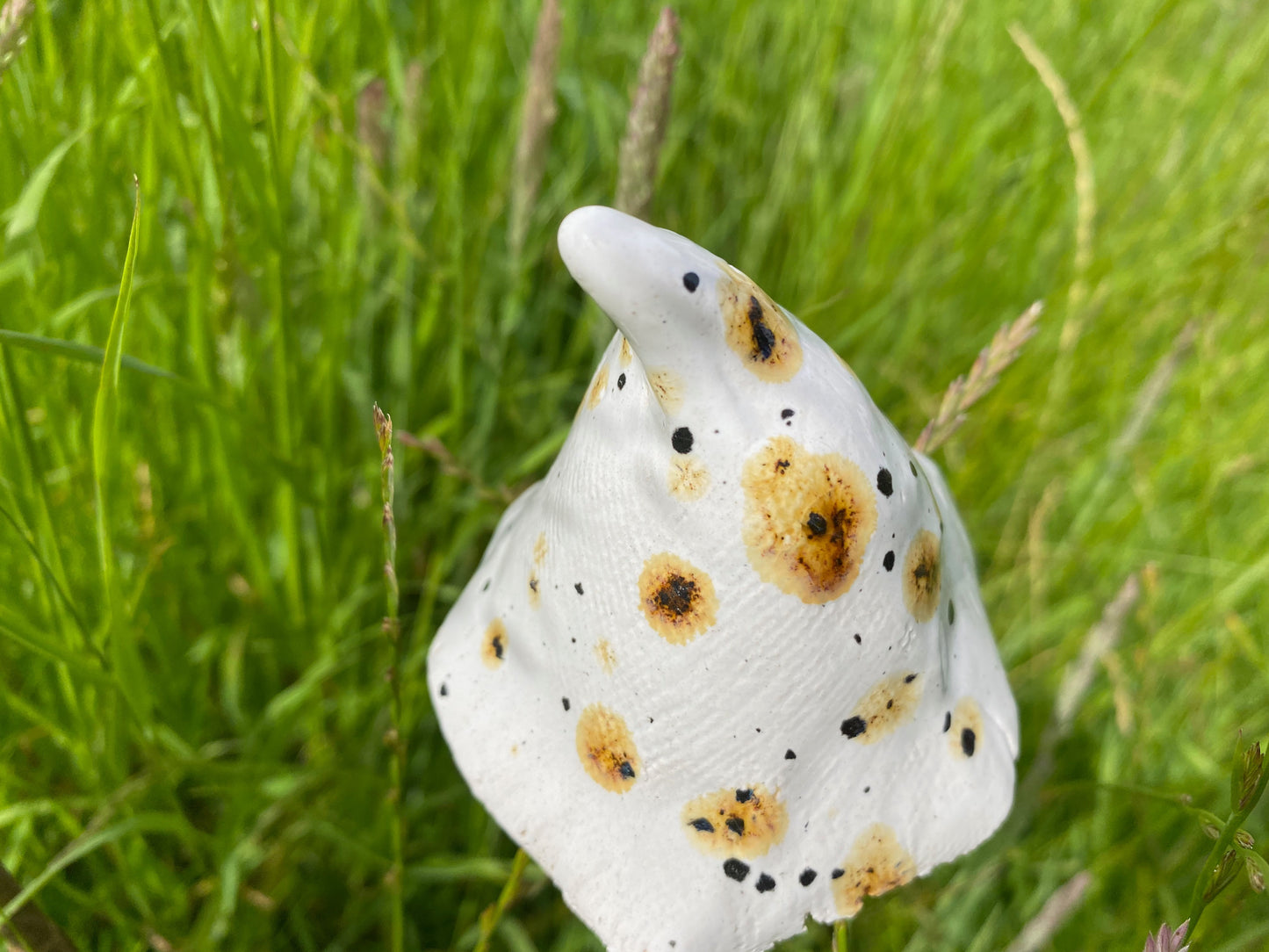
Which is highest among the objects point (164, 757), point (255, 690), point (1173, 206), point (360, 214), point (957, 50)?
point (957, 50)

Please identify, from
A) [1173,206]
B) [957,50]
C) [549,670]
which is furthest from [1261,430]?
[549,670]

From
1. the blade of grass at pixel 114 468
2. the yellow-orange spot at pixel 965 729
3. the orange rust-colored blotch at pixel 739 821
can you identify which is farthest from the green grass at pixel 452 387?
the orange rust-colored blotch at pixel 739 821

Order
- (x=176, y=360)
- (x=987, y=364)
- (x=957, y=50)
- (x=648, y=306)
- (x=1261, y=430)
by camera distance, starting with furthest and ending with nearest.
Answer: (x=957, y=50), (x=1261, y=430), (x=176, y=360), (x=987, y=364), (x=648, y=306)

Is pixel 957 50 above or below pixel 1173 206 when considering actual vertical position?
above

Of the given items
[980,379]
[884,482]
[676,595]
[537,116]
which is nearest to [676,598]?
[676,595]

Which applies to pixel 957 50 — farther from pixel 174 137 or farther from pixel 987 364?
pixel 174 137

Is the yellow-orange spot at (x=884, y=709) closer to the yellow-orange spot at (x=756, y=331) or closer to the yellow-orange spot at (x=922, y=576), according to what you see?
the yellow-orange spot at (x=922, y=576)

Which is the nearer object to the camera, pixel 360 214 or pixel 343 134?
pixel 343 134

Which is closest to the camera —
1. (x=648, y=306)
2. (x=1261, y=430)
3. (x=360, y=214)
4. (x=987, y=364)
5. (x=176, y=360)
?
(x=648, y=306)

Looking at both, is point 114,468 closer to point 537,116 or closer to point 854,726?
point 537,116
